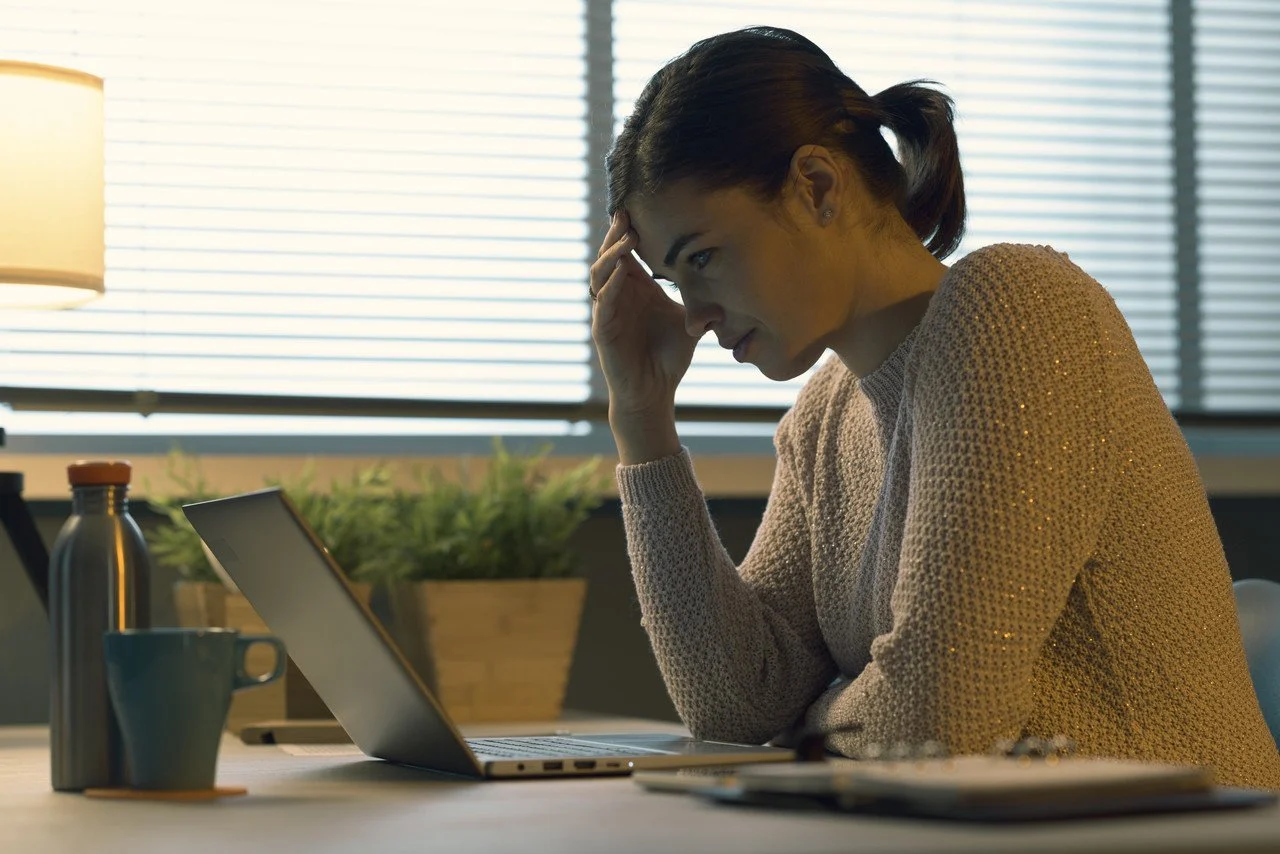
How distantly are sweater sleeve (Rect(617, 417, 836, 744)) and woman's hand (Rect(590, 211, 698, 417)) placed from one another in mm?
74

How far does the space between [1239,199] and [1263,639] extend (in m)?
1.58

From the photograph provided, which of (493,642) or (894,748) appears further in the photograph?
Answer: (493,642)

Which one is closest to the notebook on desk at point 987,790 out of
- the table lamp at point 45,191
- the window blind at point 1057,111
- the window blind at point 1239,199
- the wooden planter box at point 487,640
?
the wooden planter box at point 487,640

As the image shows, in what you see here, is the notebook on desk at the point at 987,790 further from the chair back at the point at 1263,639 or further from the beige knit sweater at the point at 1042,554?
the chair back at the point at 1263,639

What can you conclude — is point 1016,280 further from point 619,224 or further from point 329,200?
point 329,200

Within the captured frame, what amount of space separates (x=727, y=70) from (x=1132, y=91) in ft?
5.26

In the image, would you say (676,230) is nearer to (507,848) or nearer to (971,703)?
(971,703)

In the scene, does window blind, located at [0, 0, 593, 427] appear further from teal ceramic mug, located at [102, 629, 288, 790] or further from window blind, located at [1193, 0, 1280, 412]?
teal ceramic mug, located at [102, 629, 288, 790]

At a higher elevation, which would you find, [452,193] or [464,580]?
[452,193]

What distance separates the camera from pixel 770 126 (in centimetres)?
147

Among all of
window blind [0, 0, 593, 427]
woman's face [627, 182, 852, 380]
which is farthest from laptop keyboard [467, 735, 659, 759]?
window blind [0, 0, 593, 427]

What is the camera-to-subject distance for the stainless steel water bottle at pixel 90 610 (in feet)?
3.39

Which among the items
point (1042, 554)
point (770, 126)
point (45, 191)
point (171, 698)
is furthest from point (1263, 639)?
point (45, 191)

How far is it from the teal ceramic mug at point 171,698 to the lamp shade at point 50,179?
931 millimetres
